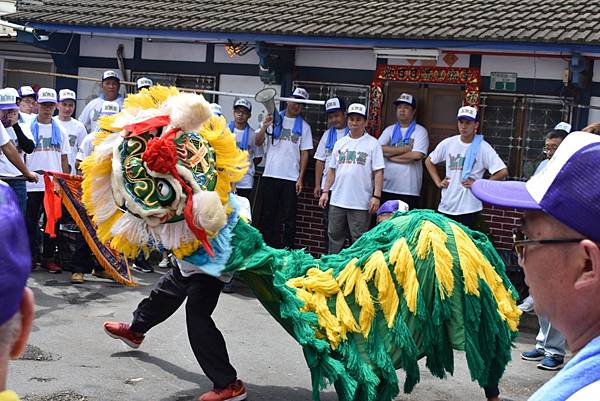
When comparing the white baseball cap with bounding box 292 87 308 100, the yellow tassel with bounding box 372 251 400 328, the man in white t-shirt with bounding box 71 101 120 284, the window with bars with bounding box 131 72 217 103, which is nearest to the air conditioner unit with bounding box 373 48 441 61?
Result: the white baseball cap with bounding box 292 87 308 100

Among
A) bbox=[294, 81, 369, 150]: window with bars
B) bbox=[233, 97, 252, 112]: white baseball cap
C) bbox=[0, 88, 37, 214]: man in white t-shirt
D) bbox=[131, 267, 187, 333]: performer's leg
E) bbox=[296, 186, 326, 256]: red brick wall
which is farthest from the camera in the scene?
bbox=[296, 186, 326, 256]: red brick wall

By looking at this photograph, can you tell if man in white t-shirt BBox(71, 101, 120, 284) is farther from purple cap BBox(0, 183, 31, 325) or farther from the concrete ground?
purple cap BBox(0, 183, 31, 325)

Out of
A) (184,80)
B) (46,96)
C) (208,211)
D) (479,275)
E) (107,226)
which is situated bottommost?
(479,275)

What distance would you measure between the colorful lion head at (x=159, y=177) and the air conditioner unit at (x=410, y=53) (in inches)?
207

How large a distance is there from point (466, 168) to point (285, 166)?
7.50 ft

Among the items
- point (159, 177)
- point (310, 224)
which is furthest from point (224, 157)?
point (310, 224)

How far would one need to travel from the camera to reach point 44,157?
33.1ft

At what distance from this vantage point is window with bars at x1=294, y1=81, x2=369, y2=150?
1130 centimetres

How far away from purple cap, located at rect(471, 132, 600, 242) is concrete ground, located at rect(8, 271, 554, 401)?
172 inches

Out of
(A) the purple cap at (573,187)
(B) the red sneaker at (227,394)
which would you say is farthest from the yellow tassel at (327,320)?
(A) the purple cap at (573,187)

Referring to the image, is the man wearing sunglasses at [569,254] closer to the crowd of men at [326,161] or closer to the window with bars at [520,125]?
the crowd of men at [326,161]

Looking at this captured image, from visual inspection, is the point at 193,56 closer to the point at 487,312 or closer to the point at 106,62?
the point at 106,62

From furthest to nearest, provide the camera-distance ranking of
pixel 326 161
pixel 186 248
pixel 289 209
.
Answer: pixel 289 209 → pixel 326 161 → pixel 186 248

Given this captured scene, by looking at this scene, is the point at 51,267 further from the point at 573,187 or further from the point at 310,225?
the point at 573,187
